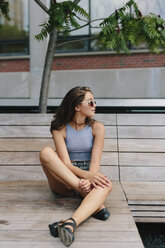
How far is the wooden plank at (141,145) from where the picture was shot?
12.0 ft

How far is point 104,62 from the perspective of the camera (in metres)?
9.11

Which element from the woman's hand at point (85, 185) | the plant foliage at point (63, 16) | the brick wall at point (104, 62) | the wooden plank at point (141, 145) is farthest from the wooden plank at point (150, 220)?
the brick wall at point (104, 62)

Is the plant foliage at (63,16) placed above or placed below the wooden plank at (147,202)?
above

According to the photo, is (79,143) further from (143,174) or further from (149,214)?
(143,174)

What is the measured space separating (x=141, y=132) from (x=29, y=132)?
4.98ft

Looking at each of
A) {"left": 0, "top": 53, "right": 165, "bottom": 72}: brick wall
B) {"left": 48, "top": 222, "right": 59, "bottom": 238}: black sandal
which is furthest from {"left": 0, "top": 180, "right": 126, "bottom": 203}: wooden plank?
{"left": 0, "top": 53, "right": 165, "bottom": 72}: brick wall

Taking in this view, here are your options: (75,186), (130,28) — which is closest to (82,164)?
(75,186)

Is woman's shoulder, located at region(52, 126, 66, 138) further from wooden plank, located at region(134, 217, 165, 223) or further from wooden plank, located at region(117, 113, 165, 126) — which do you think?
wooden plank, located at region(117, 113, 165, 126)

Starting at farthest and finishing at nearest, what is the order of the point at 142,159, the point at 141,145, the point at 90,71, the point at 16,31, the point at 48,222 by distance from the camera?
the point at 16,31 → the point at 90,71 → the point at 141,145 → the point at 142,159 → the point at 48,222

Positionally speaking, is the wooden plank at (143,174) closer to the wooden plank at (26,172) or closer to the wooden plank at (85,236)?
the wooden plank at (26,172)

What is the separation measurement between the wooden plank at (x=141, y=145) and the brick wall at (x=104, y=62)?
564cm

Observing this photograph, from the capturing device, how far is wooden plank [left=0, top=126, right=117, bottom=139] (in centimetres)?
385

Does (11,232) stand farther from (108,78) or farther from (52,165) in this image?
(108,78)

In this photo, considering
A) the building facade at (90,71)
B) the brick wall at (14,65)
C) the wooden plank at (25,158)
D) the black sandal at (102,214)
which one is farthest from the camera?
the brick wall at (14,65)
